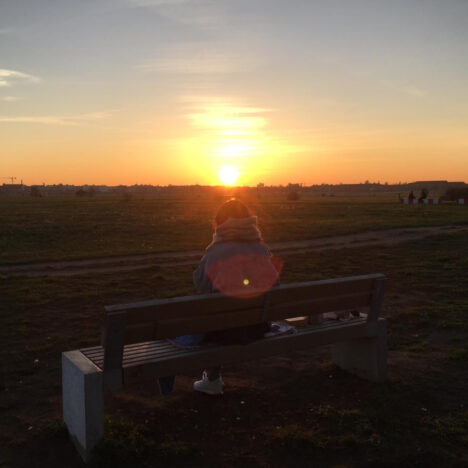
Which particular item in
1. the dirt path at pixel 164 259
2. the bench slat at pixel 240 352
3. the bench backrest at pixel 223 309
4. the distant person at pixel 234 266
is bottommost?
the dirt path at pixel 164 259

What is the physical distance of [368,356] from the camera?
16.6 ft

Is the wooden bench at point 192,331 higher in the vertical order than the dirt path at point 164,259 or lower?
higher

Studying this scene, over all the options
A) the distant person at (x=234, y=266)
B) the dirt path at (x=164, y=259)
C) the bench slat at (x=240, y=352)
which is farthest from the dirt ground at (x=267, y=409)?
the dirt path at (x=164, y=259)

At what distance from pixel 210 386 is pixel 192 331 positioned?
3.46 ft

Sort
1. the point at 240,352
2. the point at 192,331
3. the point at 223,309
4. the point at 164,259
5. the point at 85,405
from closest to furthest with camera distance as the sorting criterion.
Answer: the point at 85,405
the point at 192,331
the point at 223,309
the point at 240,352
the point at 164,259

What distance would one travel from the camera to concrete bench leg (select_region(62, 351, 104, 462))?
3.66 metres

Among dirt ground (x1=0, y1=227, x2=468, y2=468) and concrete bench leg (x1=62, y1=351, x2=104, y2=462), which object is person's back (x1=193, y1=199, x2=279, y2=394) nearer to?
dirt ground (x1=0, y1=227, x2=468, y2=468)

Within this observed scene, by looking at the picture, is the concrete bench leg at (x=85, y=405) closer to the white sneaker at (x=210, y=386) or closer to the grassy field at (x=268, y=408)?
the grassy field at (x=268, y=408)

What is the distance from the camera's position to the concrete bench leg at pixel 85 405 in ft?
12.0

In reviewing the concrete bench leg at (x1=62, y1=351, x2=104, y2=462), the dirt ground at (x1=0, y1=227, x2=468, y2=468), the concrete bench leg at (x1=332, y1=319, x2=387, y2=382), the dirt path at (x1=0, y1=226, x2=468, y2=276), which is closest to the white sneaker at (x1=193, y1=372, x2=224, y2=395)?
the dirt ground at (x1=0, y1=227, x2=468, y2=468)

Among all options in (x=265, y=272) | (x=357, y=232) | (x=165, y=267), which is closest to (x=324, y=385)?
(x=265, y=272)

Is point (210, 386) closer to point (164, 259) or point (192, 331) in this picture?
point (192, 331)

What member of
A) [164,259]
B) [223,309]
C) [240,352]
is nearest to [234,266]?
[223,309]

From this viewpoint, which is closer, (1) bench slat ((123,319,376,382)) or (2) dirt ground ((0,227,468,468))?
(2) dirt ground ((0,227,468,468))
